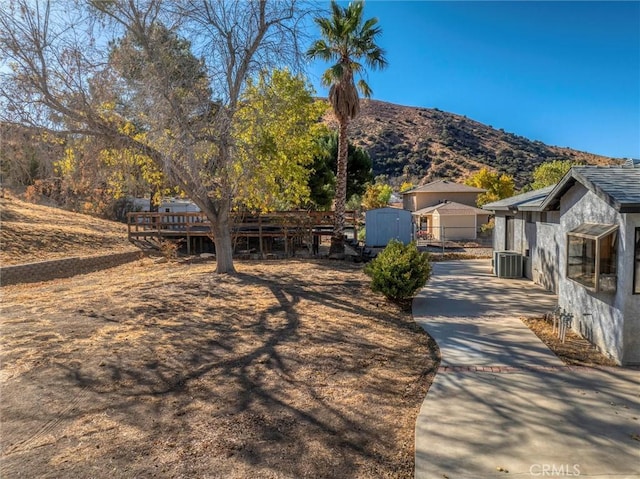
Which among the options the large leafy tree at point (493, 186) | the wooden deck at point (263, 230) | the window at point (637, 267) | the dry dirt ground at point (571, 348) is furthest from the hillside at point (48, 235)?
the large leafy tree at point (493, 186)

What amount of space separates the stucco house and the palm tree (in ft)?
31.9

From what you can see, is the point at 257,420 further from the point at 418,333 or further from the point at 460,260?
the point at 460,260

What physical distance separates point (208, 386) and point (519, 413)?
3.72m

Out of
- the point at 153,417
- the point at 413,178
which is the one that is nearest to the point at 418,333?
Result: the point at 153,417

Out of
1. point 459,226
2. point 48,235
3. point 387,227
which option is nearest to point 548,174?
point 459,226

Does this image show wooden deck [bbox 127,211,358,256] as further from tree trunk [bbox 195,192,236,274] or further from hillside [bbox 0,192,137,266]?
tree trunk [bbox 195,192,236,274]

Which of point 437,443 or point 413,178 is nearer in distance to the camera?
point 437,443

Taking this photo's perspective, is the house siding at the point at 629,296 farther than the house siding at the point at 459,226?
No

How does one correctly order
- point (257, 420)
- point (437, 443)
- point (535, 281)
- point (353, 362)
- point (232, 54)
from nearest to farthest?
point (437, 443), point (257, 420), point (353, 362), point (232, 54), point (535, 281)

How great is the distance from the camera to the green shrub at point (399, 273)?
9.72 meters

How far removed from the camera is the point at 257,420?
180 inches

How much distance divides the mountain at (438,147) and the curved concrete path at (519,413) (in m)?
50.0

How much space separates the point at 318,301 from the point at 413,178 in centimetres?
5221

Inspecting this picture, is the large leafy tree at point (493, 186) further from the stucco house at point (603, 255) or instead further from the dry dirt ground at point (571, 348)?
Answer: the dry dirt ground at point (571, 348)
